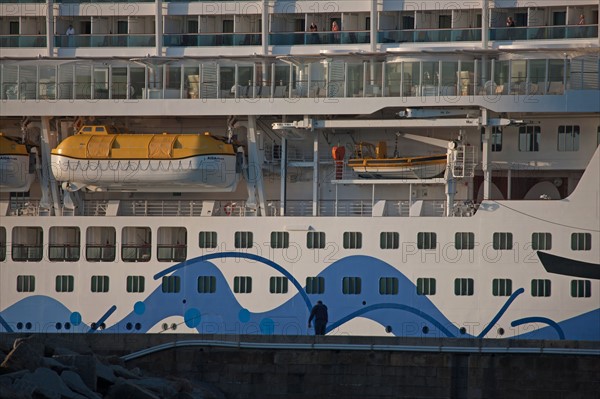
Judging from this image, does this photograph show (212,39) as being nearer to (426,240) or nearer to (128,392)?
(426,240)

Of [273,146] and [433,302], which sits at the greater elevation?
[273,146]

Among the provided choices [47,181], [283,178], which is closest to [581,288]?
[283,178]

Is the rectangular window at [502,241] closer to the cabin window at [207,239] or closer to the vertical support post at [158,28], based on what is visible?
the cabin window at [207,239]

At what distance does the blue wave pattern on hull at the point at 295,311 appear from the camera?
37.4 metres

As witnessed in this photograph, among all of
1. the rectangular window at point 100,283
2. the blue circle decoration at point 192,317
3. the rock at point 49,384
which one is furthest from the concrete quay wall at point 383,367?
the rock at point 49,384

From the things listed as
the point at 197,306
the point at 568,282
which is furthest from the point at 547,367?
the point at 197,306

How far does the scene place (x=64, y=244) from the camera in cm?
4059

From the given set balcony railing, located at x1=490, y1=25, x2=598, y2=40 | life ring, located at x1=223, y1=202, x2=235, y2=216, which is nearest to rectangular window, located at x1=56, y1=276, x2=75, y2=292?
life ring, located at x1=223, y1=202, x2=235, y2=216

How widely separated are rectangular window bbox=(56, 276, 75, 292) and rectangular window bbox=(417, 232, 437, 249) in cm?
847

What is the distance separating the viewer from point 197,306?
39.1m

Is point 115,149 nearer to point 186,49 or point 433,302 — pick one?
point 186,49

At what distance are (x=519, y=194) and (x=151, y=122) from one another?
9.27 meters

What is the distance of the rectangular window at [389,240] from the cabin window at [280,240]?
2226 millimetres

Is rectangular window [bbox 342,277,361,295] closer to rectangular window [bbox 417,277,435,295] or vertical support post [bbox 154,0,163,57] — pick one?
→ rectangular window [bbox 417,277,435,295]
